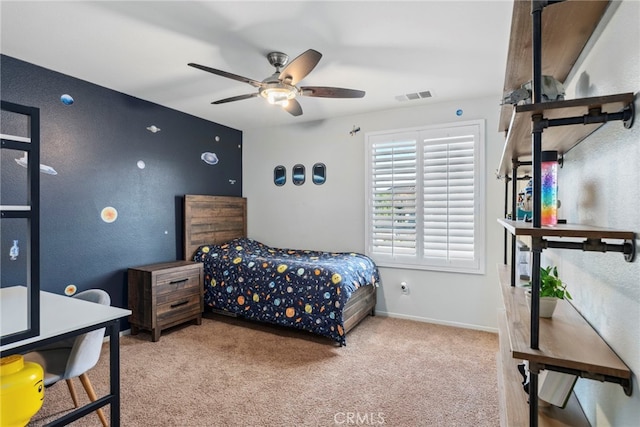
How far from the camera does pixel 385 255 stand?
4.04m

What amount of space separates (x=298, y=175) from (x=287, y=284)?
1.81 metres

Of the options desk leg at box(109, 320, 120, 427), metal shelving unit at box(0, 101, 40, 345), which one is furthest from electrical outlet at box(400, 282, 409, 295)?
metal shelving unit at box(0, 101, 40, 345)

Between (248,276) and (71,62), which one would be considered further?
(248,276)

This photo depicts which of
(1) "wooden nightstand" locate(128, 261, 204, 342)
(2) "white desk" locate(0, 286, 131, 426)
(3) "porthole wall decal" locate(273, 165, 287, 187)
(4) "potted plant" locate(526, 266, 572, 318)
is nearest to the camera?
(4) "potted plant" locate(526, 266, 572, 318)

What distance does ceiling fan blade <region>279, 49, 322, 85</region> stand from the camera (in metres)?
2.10

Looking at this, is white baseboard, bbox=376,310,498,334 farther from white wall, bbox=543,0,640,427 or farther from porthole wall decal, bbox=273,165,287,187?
white wall, bbox=543,0,640,427

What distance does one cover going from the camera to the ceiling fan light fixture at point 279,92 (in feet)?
8.18

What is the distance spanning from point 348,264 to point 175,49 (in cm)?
249

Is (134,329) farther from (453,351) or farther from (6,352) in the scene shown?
(453,351)

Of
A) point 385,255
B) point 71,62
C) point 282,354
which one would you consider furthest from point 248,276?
point 71,62

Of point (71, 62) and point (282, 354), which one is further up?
point (71, 62)

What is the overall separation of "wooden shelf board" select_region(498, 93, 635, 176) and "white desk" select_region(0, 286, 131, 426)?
6.69 feet

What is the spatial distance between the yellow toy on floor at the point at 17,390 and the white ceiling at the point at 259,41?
1987 millimetres

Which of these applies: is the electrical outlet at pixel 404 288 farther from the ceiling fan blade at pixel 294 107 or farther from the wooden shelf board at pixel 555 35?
the wooden shelf board at pixel 555 35
